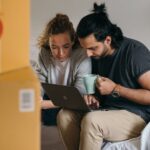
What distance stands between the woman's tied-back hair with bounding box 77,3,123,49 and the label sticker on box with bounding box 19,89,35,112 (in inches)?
41.1

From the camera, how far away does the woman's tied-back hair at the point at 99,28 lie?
1789mm

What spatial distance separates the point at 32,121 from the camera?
79 cm


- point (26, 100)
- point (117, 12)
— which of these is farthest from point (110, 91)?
point (117, 12)

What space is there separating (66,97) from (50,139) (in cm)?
102

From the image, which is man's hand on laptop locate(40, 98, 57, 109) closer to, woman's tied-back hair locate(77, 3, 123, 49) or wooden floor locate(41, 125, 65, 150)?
woman's tied-back hair locate(77, 3, 123, 49)

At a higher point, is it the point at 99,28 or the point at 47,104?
the point at 99,28

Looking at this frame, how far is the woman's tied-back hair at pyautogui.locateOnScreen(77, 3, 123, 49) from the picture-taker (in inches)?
70.4

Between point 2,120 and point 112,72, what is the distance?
110cm

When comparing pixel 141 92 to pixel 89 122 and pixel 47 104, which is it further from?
pixel 47 104

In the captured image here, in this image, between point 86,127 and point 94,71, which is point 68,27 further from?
point 86,127

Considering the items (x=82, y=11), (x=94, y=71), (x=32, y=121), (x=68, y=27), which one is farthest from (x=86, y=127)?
(x=82, y=11)

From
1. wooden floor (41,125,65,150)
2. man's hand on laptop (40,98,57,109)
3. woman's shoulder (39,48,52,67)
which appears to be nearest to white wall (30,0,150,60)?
wooden floor (41,125,65,150)

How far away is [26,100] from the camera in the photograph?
788 millimetres

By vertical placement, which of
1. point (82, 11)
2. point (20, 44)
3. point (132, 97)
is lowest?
point (132, 97)
